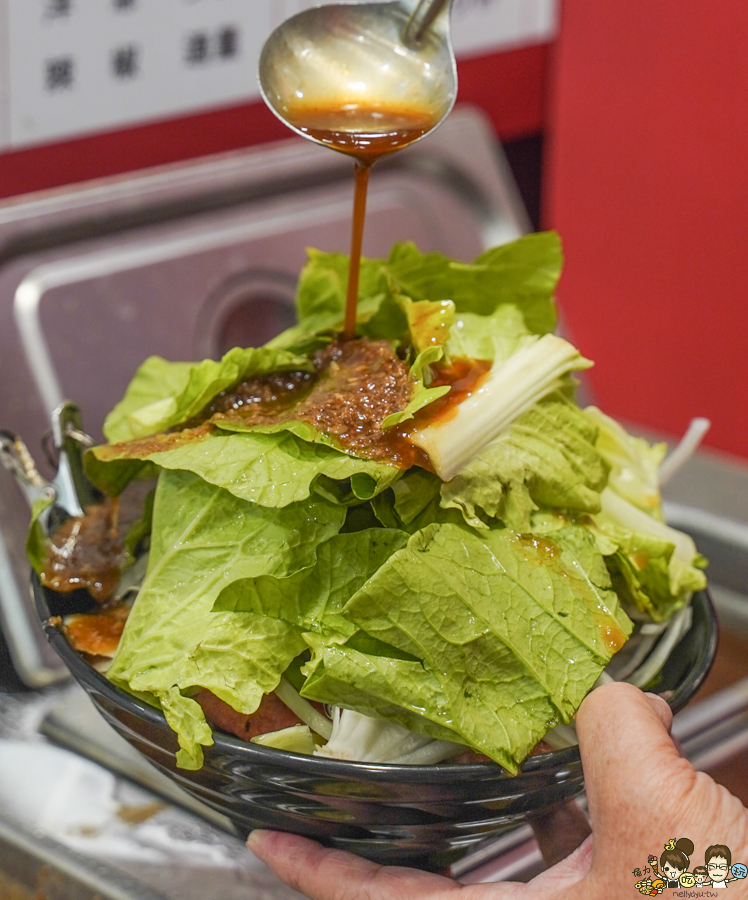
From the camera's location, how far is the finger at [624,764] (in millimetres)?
703

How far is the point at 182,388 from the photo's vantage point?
38.3 inches

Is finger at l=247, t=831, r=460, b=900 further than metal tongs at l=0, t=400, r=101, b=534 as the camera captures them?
No

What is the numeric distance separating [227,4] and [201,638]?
48.8 inches

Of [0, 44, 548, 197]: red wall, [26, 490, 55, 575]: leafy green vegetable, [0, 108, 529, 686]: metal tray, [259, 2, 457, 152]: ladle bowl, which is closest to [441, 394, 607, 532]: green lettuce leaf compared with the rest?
[259, 2, 457, 152]: ladle bowl

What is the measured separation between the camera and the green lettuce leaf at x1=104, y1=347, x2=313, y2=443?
0.94m

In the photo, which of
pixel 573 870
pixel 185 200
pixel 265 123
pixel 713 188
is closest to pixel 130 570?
pixel 573 870

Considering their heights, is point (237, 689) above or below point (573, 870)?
above

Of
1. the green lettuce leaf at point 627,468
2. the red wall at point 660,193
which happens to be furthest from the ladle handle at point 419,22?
the red wall at point 660,193

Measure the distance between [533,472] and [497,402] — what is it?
0.07 meters

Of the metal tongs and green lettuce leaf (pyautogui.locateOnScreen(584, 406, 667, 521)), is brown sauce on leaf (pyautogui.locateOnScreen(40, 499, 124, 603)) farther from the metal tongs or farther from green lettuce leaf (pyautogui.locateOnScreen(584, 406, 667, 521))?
green lettuce leaf (pyautogui.locateOnScreen(584, 406, 667, 521))

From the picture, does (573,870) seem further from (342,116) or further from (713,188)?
(713,188)

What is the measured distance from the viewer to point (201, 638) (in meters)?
0.81

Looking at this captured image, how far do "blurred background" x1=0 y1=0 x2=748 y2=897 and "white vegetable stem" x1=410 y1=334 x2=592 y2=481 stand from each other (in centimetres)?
55

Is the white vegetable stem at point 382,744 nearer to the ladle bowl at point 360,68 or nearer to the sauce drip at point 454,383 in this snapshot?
the sauce drip at point 454,383
